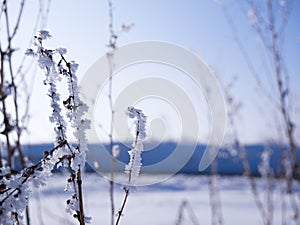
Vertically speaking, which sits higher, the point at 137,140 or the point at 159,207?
the point at 137,140

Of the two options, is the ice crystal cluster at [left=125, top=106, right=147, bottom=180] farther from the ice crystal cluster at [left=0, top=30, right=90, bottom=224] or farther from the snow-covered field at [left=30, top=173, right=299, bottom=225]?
the snow-covered field at [left=30, top=173, right=299, bottom=225]

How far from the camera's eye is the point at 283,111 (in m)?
2.62

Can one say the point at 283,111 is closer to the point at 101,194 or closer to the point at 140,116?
the point at 140,116

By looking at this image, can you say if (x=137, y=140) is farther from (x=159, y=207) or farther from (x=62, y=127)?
Answer: (x=159, y=207)

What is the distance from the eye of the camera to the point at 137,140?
1.01 m

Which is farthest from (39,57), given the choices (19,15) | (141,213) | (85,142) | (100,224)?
(141,213)

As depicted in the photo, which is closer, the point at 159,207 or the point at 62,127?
the point at 62,127

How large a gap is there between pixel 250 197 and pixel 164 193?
2.54 metres

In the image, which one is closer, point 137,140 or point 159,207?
point 137,140

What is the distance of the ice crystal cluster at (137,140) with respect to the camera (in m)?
0.99

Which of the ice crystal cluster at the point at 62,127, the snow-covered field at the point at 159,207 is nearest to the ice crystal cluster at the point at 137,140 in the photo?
the ice crystal cluster at the point at 62,127

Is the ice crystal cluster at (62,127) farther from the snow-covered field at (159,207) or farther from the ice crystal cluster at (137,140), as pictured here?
the snow-covered field at (159,207)

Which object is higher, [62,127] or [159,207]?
[62,127]

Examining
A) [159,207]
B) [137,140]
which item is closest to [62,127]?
[137,140]
